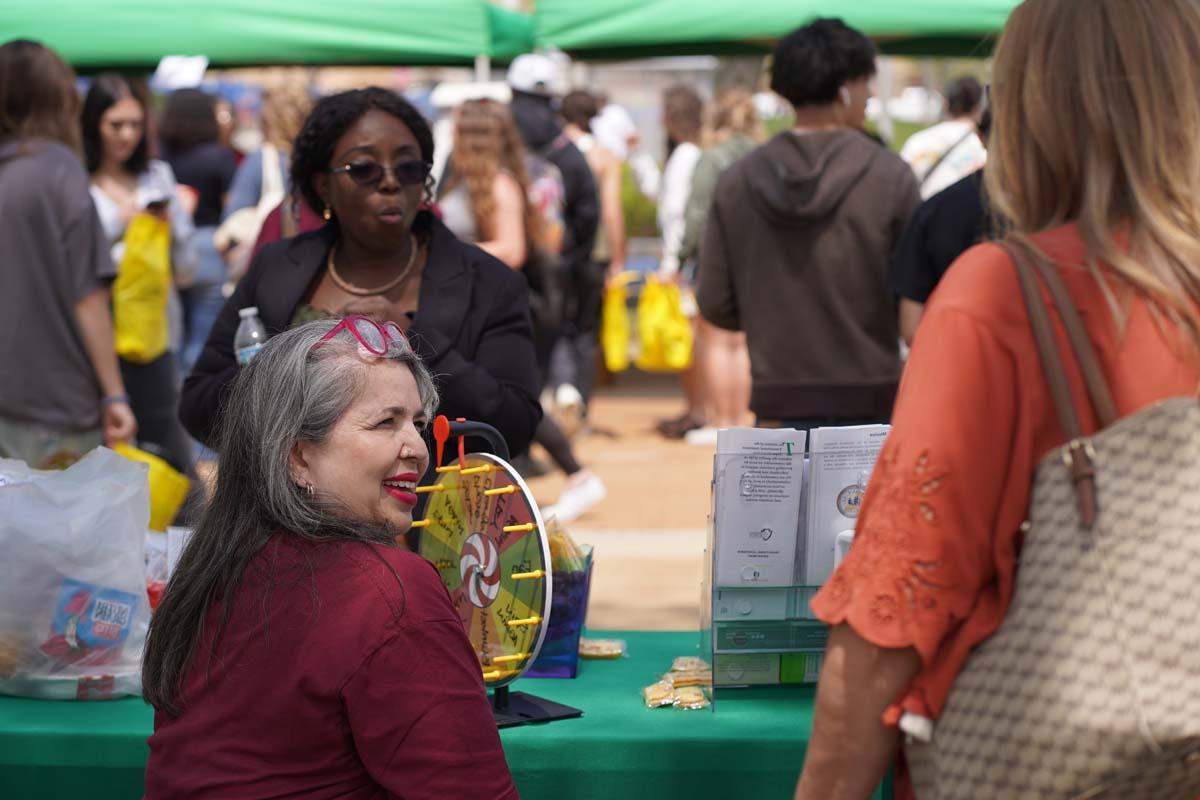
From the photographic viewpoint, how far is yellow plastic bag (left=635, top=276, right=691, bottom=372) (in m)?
9.33

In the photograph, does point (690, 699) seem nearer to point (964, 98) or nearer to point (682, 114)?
point (964, 98)

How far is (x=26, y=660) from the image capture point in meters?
2.71

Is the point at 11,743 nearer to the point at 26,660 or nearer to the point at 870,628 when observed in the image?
the point at 26,660

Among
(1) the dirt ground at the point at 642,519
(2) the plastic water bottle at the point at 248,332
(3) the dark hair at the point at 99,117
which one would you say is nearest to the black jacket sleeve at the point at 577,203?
(1) the dirt ground at the point at 642,519

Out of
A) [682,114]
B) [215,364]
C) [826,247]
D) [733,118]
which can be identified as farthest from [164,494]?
[682,114]

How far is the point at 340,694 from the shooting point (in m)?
1.83

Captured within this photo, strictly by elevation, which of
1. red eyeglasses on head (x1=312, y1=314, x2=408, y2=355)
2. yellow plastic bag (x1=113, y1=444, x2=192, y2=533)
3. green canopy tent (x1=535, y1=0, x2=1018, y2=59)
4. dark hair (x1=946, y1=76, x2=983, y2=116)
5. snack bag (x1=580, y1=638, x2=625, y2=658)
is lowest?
snack bag (x1=580, y1=638, x2=625, y2=658)

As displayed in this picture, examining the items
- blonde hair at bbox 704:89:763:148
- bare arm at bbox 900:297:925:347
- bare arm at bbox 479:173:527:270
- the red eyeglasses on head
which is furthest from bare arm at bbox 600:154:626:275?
the red eyeglasses on head

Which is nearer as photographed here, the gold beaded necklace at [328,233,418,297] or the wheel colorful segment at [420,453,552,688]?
the wheel colorful segment at [420,453,552,688]

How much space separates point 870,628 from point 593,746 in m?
0.97

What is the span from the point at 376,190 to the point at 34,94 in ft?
6.10

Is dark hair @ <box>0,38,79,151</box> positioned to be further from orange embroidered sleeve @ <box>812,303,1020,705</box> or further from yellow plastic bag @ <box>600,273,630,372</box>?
yellow plastic bag @ <box>600,273,630,372</box>

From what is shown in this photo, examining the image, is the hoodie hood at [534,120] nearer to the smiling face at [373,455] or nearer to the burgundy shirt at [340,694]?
the smiling face at [373,455]

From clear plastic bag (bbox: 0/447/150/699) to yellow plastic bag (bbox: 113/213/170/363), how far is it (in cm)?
283
